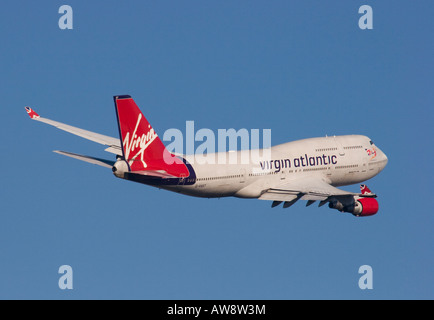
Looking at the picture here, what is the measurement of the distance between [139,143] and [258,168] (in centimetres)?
1408

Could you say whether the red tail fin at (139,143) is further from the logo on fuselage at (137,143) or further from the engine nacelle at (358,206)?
the engine nacelle at (358,206)

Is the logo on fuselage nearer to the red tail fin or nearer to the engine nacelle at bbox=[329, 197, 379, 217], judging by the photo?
the red tail fin

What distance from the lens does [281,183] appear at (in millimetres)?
98750

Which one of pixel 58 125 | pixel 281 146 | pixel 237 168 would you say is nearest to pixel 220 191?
pixel 237 168

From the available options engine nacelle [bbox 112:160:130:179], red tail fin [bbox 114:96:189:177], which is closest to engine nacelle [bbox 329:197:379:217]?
red tail fin [bbox 114:96:189:177]

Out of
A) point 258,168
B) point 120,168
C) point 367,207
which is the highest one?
point 258,168

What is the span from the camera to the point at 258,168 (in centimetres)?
9700

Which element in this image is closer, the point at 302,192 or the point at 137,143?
the point at 137,143

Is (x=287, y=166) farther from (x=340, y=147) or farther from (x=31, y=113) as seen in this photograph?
(x=31, y=113)

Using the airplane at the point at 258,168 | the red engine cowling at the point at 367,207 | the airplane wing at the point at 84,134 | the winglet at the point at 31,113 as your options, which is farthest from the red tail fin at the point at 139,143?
the red engine cowling at the point at 367,207

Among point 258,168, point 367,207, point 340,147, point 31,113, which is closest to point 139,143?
point 258,168

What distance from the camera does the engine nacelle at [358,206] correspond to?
99.1 m

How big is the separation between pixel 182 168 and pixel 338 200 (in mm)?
16666

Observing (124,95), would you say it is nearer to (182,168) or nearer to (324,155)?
(182,168)
